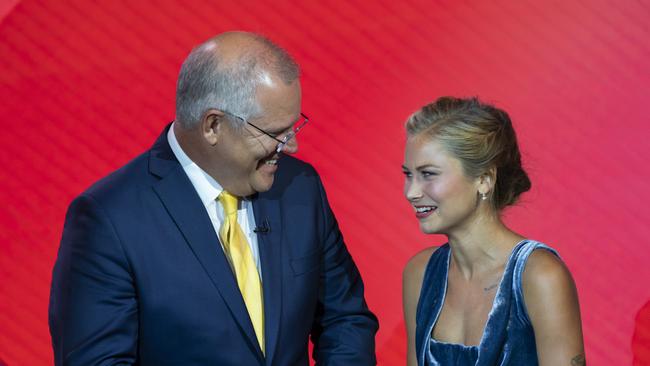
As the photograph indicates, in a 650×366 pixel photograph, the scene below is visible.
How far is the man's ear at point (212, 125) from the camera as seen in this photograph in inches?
86.4

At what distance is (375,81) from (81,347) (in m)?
1.83

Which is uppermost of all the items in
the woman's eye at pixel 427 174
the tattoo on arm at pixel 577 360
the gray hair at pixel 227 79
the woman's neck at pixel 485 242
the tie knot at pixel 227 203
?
the gray hair at pixel 227 79

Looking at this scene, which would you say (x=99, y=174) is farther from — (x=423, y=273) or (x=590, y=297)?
(x=590, y=297)

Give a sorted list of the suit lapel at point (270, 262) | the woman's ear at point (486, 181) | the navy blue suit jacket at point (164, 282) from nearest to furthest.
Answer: the navy blue suit jacket at point (164, 282) < the suit lapel at point (270, 262) < the woman's ear at point (486, 181)

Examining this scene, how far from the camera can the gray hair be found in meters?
2.18

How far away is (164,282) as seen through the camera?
2.15 meters

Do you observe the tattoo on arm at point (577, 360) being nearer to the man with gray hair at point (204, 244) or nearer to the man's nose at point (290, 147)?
the man with gray hair at point (204, 244)

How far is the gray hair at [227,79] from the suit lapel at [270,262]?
24cm

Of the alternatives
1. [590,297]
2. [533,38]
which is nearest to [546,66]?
[533,38]

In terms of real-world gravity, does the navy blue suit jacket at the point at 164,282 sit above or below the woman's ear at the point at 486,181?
below

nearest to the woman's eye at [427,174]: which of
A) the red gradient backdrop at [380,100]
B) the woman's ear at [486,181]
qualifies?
the woman's ear at [486,181]

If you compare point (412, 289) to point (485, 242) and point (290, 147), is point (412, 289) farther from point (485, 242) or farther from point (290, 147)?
point (290, 147)

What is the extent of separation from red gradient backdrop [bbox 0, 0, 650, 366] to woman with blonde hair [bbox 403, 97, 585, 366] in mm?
1099

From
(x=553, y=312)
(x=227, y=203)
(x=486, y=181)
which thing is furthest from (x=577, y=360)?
(x=227, y=203)
